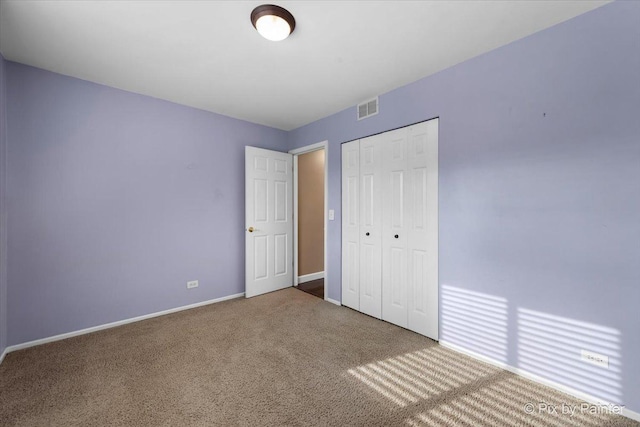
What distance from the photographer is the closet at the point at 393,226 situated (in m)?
2.58

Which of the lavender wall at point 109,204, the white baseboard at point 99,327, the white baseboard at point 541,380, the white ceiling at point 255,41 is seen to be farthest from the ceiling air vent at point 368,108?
the white baseboard at point 99,327

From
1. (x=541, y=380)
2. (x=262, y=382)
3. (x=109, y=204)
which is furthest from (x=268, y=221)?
(x=541, y=380)

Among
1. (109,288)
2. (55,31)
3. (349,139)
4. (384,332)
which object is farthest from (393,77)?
(109,288)

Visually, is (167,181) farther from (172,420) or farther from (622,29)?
(622,29)

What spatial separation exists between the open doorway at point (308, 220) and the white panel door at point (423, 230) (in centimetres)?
184

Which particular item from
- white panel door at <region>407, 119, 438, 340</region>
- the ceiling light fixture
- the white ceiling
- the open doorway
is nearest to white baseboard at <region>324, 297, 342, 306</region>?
the open doorway

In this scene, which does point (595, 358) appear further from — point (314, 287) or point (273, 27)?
point (314, 287)

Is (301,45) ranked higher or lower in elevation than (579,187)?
higher

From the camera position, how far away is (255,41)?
208 centimetres

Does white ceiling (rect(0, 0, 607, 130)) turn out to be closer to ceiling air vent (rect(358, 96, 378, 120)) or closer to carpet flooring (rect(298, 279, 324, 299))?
ceiling air vent (rect(358, 96, 378, 120))

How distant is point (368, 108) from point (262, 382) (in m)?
2.94

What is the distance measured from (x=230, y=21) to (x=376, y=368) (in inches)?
111

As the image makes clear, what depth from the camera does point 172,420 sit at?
62.3 inches

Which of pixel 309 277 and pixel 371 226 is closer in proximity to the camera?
pixel 371 226
